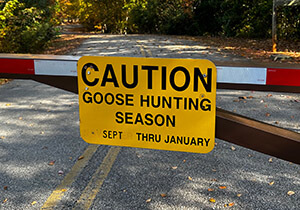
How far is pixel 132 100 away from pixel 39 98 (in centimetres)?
657

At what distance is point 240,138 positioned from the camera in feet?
7.55

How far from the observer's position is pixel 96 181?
424cm

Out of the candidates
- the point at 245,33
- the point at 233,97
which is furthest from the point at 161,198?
the point at 245,33

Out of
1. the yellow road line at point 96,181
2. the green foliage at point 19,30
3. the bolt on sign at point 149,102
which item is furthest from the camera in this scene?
the green foliage at point 19,30

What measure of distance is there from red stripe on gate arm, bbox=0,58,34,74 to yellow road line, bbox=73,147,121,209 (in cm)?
163

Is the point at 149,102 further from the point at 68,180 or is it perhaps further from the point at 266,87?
the point at 68,180

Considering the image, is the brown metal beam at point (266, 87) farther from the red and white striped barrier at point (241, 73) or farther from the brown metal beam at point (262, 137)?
the brown metal beam at point (262, 137)

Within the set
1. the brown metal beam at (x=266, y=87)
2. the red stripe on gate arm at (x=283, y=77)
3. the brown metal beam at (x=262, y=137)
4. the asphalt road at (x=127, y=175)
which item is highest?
the red stripe on gate arm at (x=283, y=77)

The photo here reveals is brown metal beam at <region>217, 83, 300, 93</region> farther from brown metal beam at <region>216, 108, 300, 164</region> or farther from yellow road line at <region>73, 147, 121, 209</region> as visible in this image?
yellow road line at <region>73, 147, 121, 209</region>

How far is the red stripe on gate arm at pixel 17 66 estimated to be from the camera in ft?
8.57

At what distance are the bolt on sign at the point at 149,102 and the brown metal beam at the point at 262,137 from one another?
0.39 ft

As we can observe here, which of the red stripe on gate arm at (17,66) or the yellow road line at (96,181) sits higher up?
the red stripe on gate arm at (17,66)

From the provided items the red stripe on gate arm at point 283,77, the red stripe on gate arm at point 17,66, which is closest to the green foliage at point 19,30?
the red stripe on gate arm at point 17,66

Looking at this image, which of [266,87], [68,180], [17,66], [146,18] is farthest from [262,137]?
[146,18]
